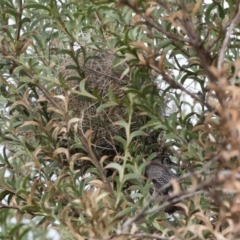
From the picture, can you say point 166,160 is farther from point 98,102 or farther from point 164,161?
point 98,102

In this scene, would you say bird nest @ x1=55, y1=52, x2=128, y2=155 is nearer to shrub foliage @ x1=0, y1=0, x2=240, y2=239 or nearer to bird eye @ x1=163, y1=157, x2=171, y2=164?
shrub foliage @ x1=0, y1=0, x2=240, y2=239

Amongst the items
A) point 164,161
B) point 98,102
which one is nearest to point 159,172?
point 164,161

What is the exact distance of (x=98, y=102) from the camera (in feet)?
4.93

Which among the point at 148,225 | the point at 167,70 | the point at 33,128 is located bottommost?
the point at 148,225

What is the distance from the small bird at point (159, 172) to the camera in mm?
1474

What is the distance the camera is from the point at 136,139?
4.87 feet

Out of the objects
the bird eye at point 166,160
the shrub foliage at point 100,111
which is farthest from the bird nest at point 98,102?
the bird eye at point 166,160

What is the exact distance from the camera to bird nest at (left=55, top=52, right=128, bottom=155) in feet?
4.93

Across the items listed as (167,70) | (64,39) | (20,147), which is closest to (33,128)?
(20,147)

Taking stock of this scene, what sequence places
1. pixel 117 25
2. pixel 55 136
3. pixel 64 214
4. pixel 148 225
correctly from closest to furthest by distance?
pixel 64 214 < pixel 148 225 < pixel 55 136 < pixel 117 25

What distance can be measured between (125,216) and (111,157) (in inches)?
14.4

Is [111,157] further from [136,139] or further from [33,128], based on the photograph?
[33,128]

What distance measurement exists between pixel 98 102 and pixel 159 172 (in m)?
0.19

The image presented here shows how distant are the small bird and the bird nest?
0.30 feet
